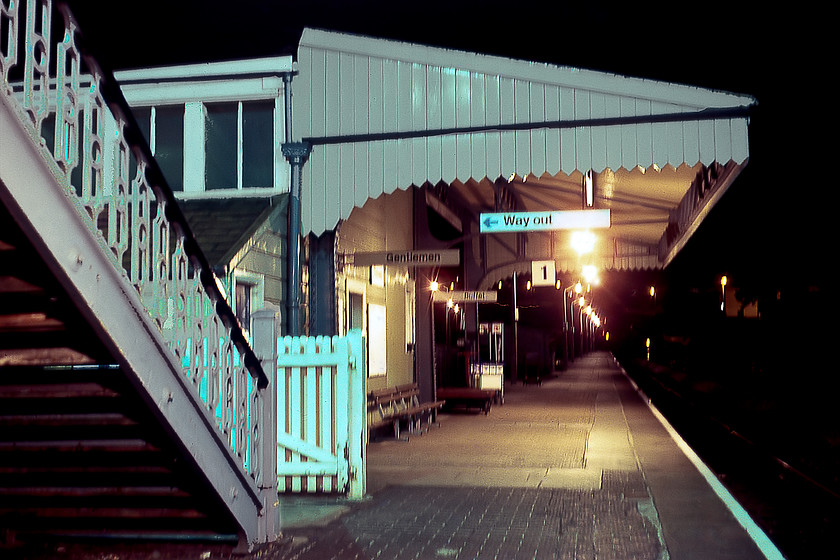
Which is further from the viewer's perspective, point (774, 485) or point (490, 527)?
point (774, 485)

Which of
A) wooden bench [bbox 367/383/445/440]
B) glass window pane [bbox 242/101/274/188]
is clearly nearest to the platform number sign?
wooden bench [bbox 367/383/445/440]

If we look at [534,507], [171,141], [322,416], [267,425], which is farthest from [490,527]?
[171,141]

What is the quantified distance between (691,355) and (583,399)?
9596mm

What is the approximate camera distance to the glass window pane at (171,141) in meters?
11.6

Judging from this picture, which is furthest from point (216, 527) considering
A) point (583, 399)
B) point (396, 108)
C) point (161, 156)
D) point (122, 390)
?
point (583, 399)

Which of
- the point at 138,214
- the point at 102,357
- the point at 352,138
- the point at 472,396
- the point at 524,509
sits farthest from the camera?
the point at 472,396

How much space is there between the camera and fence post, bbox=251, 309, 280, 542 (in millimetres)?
5992

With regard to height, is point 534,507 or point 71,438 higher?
point 71,438

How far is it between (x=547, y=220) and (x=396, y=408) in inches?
185

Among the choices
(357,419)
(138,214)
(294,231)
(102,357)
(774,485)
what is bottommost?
(774,485)

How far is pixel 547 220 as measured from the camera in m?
10.5

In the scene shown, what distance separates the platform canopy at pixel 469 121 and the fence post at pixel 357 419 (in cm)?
304

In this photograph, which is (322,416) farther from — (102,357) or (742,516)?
(742,516)

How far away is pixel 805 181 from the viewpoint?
11.2m
